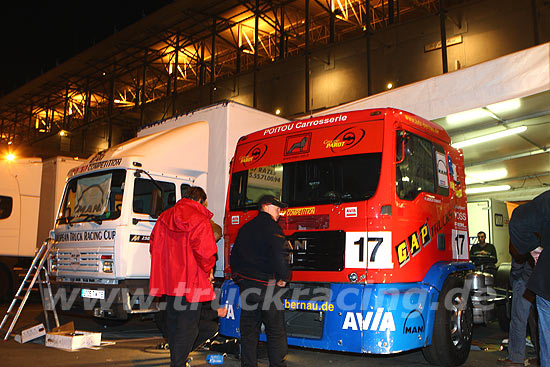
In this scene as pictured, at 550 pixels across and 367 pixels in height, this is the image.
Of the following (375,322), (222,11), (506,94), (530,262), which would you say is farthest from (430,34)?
(375,322)

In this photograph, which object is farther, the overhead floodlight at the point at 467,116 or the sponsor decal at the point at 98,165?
the overhead floodlight at the point at 467,116

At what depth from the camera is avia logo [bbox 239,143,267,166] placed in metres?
6.48

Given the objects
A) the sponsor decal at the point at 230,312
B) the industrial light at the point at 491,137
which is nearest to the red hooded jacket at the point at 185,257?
the sponsor decal at the point at 230,312

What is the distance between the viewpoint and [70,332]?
6.84 metres

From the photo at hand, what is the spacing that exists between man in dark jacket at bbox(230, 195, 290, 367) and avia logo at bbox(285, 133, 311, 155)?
1.38m

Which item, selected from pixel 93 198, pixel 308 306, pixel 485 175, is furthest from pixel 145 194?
pixel 485 175

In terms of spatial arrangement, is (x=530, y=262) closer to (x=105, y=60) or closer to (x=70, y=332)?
(x=70, y=332)

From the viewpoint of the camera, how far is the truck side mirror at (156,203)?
745 cm

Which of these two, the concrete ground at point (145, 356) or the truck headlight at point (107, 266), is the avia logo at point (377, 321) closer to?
the concrete ground at point (145, 356)

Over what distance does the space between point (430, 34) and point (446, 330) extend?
14.4 metres

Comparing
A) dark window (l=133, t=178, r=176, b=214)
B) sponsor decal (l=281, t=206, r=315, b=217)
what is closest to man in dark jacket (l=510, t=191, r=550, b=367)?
sponsor decal (l=281, t=206, r=315, b=217)

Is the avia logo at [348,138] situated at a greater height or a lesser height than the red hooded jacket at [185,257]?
greater

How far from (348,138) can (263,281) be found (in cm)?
200

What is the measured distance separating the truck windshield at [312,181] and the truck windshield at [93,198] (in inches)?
76.1
